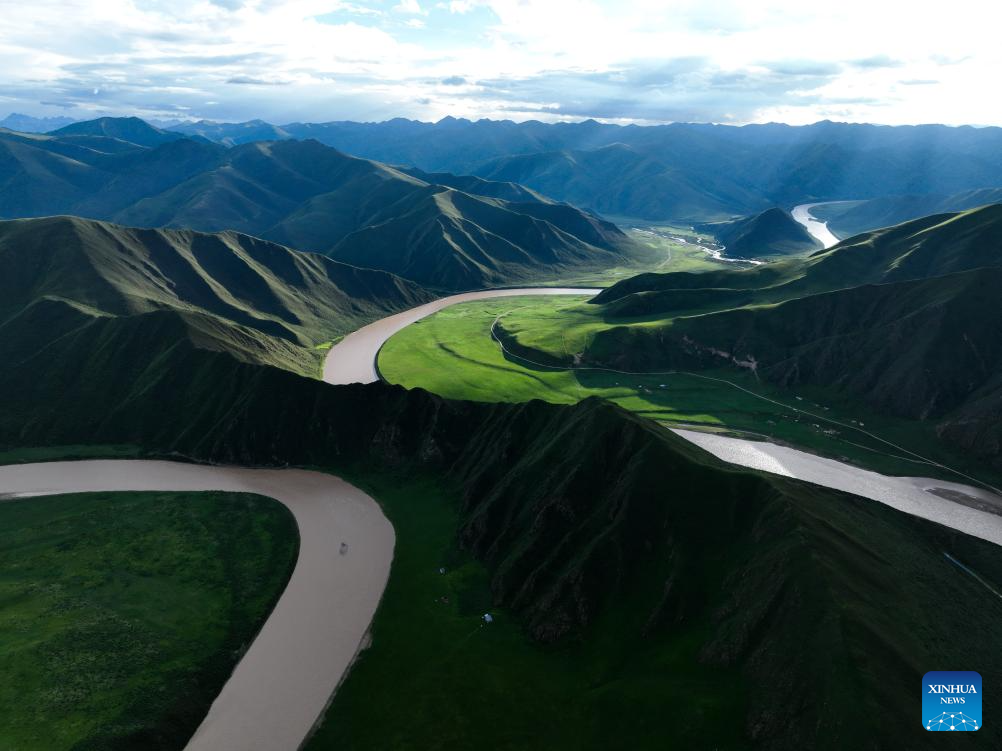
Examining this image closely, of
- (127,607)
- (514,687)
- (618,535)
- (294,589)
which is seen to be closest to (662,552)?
(618,535)

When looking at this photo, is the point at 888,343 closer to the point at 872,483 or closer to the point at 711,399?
the point at 711,399

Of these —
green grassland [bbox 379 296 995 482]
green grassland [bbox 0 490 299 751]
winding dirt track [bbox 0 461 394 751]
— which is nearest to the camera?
green grassland [bbox 0 490 299 751]

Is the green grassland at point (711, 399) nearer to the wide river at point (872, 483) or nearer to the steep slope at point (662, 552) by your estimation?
the wide river at point (872, 483)

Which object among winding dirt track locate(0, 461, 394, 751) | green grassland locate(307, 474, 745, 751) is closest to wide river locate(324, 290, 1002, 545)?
green grassland locate(307, 474, 745, 751)

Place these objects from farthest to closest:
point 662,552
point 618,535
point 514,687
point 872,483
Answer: point 872,483
point 618,535
point 662,552
point 514,687

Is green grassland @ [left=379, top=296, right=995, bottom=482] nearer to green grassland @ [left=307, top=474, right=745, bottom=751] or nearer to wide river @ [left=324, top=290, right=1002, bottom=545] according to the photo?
wide river @ [left=324, top=290, right=1002, bottom=545]

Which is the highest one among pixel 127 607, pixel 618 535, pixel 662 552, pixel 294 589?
pixel 618 535
